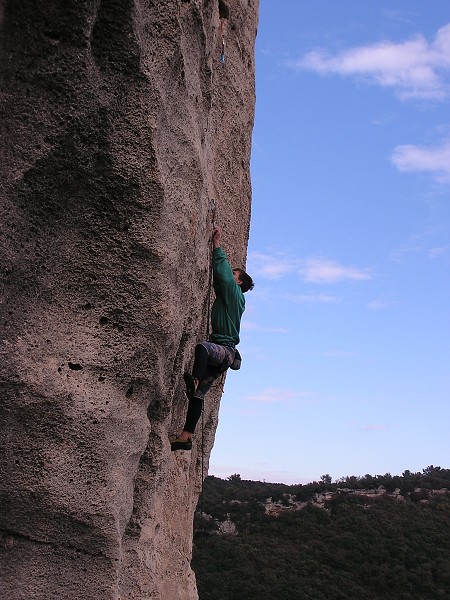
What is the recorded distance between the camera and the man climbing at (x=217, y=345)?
4.95m

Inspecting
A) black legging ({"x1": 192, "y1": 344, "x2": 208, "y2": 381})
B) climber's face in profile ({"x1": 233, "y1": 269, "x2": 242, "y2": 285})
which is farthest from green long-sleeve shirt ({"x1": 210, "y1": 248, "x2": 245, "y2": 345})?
climber's face in profile ({"x1": 233, "y1": 269, "x2": 242, "y2": 285})

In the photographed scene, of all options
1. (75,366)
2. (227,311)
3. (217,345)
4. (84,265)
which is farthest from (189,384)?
(84,265)

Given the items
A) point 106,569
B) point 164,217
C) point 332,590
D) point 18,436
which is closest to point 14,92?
point 164,217

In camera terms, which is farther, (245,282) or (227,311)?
(245,282)

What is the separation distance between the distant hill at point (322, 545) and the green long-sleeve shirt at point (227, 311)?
12.4 m

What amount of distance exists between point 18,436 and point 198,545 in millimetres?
16704

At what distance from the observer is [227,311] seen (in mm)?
5199

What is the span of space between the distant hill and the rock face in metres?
13.3

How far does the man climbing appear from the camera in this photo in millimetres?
4945

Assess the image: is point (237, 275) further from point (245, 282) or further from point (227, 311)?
point (227, 311)

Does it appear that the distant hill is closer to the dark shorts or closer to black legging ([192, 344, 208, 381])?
→ the dark shorts

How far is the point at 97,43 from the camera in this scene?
3.71 meters

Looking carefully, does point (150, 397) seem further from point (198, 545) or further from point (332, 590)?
point (198, 545)

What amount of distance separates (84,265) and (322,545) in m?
17.9
